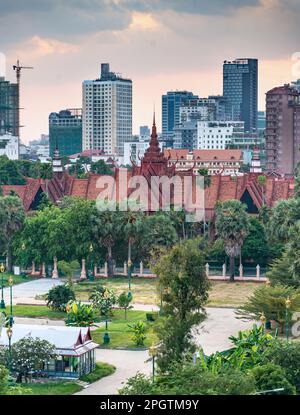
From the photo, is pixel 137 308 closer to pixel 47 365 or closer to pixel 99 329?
pixel 99 329

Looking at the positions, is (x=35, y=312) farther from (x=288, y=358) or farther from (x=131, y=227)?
(x=288, y=358)

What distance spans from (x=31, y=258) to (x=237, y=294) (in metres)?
11.9

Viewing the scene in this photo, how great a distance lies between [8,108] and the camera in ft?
604

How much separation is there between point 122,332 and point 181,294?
1115cm

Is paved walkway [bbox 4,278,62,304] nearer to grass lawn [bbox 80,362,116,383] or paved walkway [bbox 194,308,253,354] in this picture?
paved walkway [bbox 194,308,253,354]

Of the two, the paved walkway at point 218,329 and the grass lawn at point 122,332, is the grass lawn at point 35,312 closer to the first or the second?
the grass lawn at point 122,332

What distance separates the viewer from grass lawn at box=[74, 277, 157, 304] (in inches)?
2178

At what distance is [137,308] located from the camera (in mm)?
52781

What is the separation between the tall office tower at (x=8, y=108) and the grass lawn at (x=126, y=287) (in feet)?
408

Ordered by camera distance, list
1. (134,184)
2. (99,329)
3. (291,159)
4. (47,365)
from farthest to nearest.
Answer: (291,159) < (134,184) < (99,329) < (47,365)

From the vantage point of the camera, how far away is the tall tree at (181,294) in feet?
113

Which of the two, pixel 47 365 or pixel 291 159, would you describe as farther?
pixel 291 159

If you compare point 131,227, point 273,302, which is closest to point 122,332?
point 273,302
